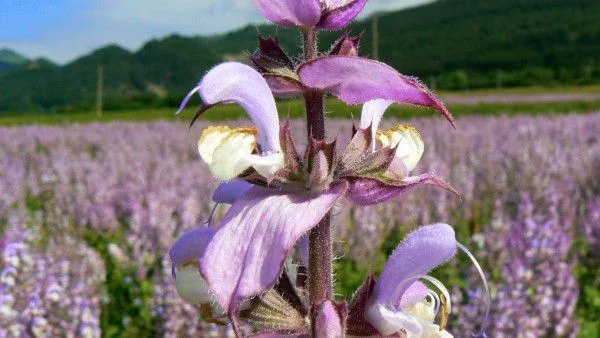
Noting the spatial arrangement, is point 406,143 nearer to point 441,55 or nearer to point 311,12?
point 311,12

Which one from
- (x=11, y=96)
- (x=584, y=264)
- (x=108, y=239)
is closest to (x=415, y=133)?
(x=584, y=264)

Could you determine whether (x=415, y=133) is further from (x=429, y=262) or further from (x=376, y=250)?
(x=376, y=250)

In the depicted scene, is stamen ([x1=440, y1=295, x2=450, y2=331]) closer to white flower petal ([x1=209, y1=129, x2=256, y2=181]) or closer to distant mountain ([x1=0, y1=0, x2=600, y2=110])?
white flower petal ([x1=209, y1=129, x2=256, y2=181])

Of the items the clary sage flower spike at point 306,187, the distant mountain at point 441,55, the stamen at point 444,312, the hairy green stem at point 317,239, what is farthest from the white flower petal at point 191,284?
the distant mountain at point 441,55

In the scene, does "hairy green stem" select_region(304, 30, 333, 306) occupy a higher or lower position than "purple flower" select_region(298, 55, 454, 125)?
lower

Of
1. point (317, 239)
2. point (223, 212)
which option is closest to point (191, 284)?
point (317, 239)

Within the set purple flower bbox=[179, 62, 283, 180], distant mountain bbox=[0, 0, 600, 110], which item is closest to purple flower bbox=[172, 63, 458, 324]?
purple flower bbox=[179, 62, 283, 180]
